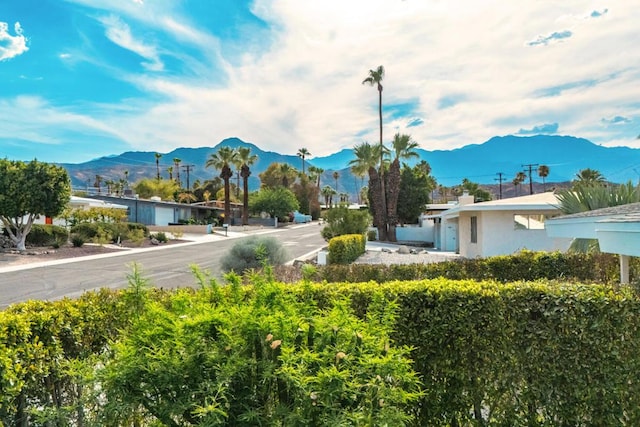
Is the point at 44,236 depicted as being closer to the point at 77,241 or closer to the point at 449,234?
the point at 77,241

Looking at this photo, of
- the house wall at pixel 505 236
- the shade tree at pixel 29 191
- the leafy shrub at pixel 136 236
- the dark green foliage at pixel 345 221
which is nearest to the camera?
the house wall at pixel 505 236

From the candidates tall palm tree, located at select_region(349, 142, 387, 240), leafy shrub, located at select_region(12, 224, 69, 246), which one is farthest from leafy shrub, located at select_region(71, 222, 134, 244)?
tall palm tree, located at select_region(349, 142, 387, 240)

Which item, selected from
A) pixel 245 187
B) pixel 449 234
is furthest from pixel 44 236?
pixel 245 187

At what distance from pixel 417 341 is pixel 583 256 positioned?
25.9 ft

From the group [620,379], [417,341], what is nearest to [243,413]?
[417,341]

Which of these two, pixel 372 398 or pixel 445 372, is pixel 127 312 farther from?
pixel 445 372

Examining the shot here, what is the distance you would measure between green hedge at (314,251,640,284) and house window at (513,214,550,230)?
1116 cm

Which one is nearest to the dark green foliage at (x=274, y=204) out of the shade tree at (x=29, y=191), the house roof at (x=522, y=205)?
the shade tree at (x=29, y=191)

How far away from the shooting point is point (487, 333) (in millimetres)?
3520

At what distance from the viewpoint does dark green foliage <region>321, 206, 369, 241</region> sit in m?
26.8

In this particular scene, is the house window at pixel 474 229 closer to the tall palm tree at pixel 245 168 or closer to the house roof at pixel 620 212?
the house roof at pixel 620 212

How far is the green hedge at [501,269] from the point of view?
8.17m

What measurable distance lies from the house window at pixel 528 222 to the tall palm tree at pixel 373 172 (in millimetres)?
16413

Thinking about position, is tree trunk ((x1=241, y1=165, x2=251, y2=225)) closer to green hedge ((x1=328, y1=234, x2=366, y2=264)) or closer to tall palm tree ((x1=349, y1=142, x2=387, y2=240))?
tall palm tree ((x1=349, y1=142, x2=387, y2=240))
